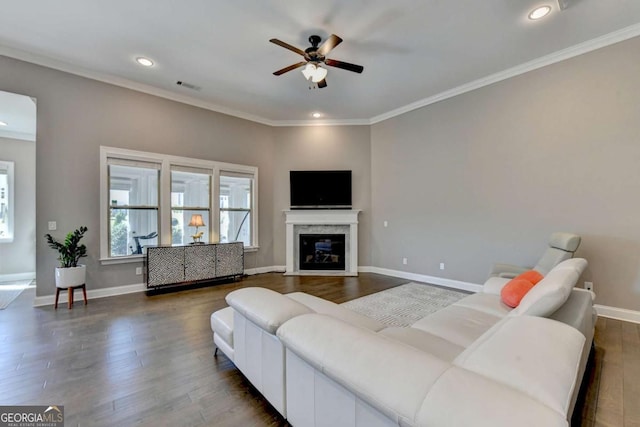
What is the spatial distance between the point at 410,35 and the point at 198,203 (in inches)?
173

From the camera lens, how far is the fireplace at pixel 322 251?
6.13m

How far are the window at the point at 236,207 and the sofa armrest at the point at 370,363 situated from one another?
186 inches

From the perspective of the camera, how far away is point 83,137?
4.12 meters

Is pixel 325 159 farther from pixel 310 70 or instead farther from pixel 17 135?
pixel 17 135

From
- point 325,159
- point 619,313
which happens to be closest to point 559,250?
point 619,313

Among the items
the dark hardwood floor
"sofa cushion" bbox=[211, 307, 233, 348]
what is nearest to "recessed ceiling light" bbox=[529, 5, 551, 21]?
the dark hardwood floor

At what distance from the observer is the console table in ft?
14.6

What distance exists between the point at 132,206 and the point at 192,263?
135cm

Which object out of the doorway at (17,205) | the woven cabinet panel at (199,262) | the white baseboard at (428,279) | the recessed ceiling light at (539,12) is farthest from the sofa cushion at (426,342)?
the doorway at (17,205)

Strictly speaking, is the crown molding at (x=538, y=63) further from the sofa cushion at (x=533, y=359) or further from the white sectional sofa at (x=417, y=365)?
the sofa cushion at (x=533, y=359)

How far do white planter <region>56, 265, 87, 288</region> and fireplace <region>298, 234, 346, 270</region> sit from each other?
143 inches

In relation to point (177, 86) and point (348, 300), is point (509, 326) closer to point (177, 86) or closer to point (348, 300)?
point (348, 300)

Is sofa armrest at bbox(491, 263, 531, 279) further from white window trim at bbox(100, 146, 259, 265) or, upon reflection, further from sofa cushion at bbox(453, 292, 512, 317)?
white window trim at bbox(100, 146, 259, 265)

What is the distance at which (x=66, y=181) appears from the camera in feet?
13.1
